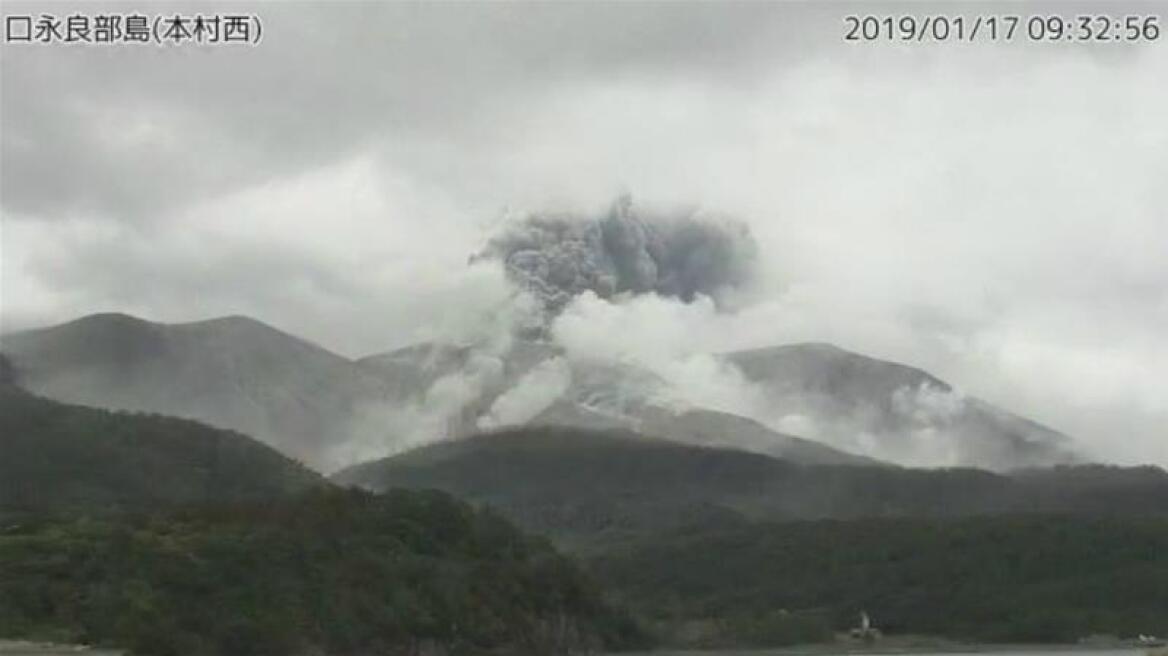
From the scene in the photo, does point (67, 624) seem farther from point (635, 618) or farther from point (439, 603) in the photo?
point (635, 618)

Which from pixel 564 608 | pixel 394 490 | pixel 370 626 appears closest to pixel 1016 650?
pixel 564 608

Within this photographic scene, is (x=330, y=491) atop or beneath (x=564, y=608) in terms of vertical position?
atop

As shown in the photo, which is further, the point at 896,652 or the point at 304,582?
the point at 896,652

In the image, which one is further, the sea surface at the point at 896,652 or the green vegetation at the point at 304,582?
the sea surface at the point at 896,652

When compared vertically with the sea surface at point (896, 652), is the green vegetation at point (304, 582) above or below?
above

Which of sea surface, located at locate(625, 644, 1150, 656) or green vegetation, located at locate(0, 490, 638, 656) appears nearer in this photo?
green vegetation, located at locate(0, 490, 638, 656)

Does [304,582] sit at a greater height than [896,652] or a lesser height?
greater

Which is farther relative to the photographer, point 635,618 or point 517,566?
point 635,618

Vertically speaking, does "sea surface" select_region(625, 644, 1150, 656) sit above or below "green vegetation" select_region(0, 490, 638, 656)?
below
